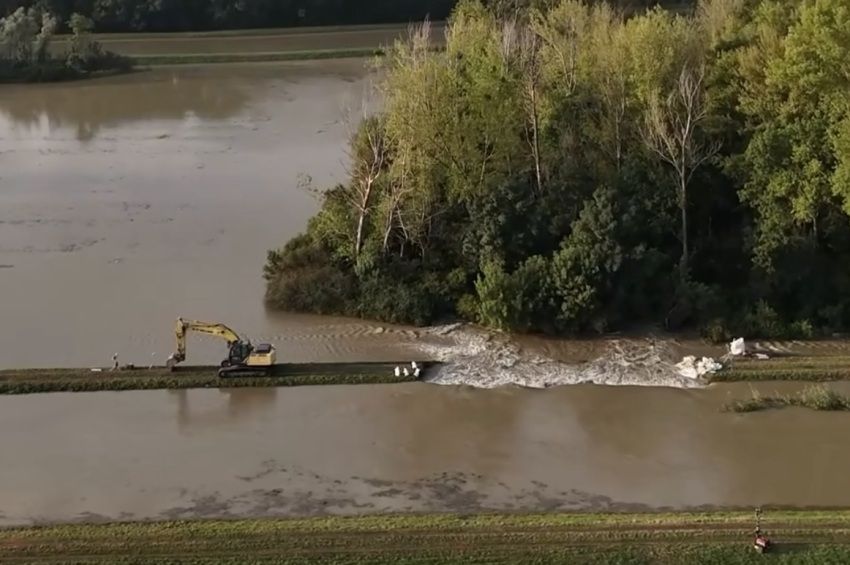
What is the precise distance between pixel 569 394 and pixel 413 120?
7486mm

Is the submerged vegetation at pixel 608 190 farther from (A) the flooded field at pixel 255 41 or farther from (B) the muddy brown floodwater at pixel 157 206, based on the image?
(A) the flooded field at pixel 255 41

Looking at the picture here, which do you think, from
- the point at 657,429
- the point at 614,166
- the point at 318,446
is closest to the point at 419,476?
the point at 318,446

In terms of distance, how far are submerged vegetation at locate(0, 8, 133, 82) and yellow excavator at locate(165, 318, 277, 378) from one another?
29.5 metres

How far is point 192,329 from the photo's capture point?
22.2 m

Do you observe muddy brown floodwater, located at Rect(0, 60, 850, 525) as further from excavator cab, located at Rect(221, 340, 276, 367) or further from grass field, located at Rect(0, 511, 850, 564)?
grass field, located at Rect(0, 511, 850, 564)

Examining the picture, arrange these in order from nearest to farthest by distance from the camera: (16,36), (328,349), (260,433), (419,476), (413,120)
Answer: (419,476), (260,433), (328,349), (413,120), (16,36)

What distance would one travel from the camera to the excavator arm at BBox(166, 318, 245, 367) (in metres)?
21.9

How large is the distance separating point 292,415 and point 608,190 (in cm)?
869

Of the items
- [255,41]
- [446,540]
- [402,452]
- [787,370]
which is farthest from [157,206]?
[255,41]

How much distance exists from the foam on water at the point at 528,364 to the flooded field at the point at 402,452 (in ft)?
1.39

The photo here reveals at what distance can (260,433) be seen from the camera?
20.0 meters

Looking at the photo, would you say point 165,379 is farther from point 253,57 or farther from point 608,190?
point 253,57

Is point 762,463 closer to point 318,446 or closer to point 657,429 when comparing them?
point 657,429

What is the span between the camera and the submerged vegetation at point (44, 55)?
47.4 meters
